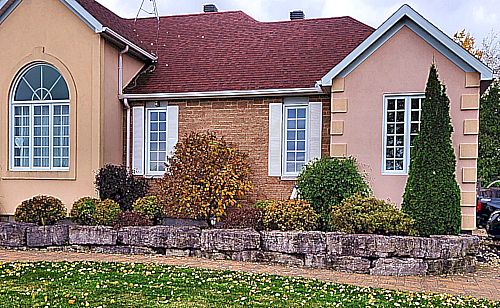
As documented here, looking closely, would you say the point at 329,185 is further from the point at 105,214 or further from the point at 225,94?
the point at 105,214

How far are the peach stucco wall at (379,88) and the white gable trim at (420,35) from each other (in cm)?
11

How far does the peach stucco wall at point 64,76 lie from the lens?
14.1m

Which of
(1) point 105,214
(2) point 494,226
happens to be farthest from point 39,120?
(2) point 494,226

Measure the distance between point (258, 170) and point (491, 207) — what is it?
7411 mm

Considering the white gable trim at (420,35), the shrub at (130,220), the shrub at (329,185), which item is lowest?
the shrub at (130,220)

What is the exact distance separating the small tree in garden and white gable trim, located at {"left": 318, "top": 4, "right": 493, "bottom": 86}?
298cm

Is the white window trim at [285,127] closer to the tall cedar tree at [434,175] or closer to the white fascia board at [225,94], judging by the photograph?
the white fascia board at [225,94]

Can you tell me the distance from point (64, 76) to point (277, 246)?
25.5 feet

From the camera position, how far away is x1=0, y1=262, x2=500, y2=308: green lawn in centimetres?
640

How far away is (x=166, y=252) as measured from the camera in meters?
10.4

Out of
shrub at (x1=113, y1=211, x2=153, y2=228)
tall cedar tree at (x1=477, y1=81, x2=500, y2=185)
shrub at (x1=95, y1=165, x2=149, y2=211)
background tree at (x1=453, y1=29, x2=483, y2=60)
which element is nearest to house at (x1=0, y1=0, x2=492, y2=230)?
shrub at (x1=95, y1=165, x2=149, y2=211)

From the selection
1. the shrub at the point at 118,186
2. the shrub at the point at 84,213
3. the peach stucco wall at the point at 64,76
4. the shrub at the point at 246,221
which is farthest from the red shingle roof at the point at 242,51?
the shrub at the point at 84,213

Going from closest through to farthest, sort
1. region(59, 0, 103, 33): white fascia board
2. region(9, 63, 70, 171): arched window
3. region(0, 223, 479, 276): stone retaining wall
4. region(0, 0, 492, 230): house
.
A: region(0, 223, 479, 276): stone retaining wall, region(0, 0, 492, 230): house, region(59, 0, 103, 33): white fascia board, region(9, 63, 70, 171): arched window

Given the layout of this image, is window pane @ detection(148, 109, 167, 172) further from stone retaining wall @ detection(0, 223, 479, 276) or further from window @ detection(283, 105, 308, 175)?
stone retaining wall @ detection(0, 223, 479, 276)
